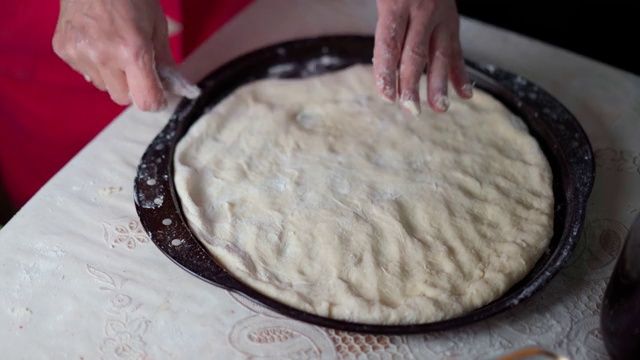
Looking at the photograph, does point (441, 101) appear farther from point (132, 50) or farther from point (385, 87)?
point (132, 50)

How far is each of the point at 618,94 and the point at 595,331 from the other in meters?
0.62

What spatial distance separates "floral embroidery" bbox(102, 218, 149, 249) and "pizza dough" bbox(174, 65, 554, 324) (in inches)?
3.3

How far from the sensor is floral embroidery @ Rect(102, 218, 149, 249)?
1000 mm

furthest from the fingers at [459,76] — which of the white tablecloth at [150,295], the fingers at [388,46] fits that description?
the white tablecloth at [150,295]

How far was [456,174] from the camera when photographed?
1098 millimetres

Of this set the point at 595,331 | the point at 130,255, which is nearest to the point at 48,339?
the point at 130,255

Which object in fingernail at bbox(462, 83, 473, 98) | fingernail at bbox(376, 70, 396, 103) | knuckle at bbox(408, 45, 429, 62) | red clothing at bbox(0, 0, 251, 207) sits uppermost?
knuckle at bbox(408, 45, 429, 62)

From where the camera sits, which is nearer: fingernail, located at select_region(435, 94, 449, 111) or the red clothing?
fingernail, located at select_region(435, 94, 449, 111)

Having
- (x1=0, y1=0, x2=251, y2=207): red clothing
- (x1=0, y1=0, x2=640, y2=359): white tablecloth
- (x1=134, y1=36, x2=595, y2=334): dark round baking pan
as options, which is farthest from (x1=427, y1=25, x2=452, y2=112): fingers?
(x1=0, y1=0, x2=251, y2=207): red clothing

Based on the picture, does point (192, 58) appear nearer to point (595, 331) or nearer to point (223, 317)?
point (223, 317)

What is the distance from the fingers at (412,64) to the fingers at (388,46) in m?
0.01

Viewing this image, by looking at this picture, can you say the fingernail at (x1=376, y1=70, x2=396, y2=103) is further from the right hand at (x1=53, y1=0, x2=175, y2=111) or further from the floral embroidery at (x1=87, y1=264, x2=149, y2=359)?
the floral embroidery at (x1=87, y1=264, x2=149, y2=359)

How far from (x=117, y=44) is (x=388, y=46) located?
1.46ft

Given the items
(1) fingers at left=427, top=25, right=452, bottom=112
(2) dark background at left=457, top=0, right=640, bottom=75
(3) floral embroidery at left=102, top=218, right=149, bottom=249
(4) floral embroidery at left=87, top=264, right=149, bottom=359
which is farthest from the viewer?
(2) dark background at left=457, top=0, right=640, bottom=75
